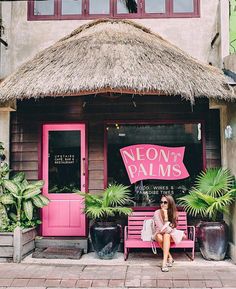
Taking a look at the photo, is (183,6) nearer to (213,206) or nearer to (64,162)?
(64,162)

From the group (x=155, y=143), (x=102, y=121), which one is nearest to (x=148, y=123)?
(x=155, y=143)

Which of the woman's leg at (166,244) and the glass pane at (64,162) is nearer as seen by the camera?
the woman's leg at (166,244)

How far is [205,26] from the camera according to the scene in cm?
852

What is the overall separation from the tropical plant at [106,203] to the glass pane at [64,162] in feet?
3.24

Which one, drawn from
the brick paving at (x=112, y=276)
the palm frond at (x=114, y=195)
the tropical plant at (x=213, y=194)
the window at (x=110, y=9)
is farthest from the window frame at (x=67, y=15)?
the brick paving at (x=112, y=276)

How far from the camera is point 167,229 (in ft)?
21.9

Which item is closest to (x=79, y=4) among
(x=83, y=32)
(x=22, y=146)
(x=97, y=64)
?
(x=83, y=32)

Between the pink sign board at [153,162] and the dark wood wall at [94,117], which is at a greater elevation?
the dark wood wall at [94,117]

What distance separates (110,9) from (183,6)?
5.17 feet

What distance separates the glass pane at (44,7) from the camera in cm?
871

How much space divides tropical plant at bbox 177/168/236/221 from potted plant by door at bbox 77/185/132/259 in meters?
1.23

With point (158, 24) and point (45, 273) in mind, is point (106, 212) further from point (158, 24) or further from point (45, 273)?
point (158, 24)

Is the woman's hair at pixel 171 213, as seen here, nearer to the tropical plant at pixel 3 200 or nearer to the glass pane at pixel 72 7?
the tropical plant at pixel 3 200

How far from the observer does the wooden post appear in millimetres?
7000
